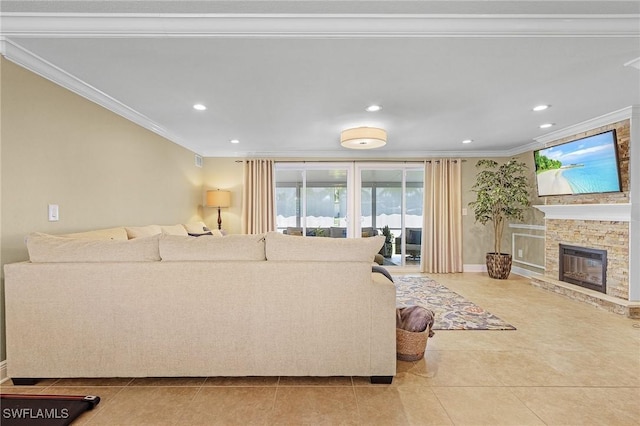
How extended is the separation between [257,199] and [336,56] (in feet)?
12.8

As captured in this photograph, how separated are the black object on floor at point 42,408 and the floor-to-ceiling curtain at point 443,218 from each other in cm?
525

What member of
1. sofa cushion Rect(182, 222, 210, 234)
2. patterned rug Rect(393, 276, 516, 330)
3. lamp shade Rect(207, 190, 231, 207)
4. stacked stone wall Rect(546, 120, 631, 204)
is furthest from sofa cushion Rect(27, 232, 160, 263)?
stacked stone wall Rect(546, 120, 631, 204)

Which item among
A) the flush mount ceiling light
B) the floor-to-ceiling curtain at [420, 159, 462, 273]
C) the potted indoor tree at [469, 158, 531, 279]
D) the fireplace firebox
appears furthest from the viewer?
the floor-to-ceiling curtain at [420, 159, 462, 273]

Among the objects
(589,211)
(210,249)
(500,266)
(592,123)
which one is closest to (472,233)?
(500,266)

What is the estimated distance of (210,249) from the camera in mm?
1964

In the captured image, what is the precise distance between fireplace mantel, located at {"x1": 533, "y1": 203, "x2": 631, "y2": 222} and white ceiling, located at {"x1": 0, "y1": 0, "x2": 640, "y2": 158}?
112 centimetres

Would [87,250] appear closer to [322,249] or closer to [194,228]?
[322,249]

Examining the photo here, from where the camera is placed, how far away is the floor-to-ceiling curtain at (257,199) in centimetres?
574

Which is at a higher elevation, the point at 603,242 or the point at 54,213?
the point at 54,213

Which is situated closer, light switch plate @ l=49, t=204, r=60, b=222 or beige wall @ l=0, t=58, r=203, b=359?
beige wall @ l=0, t=58, r=203, b=359

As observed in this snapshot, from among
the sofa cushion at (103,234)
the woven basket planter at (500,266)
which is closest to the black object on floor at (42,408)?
the sofa cushion at (103,234)

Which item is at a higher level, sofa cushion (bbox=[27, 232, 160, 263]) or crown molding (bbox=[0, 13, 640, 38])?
crown molding (bbox=[0, 13, 640, 38])

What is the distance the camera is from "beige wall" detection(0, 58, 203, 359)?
207 centimetres

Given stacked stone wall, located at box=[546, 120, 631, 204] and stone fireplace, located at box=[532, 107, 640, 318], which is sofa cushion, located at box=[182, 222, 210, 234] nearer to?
stone fireplace, located at box=[532, 107, 640, 318]
